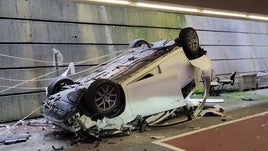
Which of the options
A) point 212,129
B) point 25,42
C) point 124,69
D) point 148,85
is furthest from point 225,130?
point 25,42

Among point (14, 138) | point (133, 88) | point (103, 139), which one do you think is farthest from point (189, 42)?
point (14, 138)

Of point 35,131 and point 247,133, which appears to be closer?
point 247,133

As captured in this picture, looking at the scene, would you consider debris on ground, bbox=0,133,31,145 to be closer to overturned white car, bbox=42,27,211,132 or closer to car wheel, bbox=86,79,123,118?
overturned white car, bbox=42,27,211,132

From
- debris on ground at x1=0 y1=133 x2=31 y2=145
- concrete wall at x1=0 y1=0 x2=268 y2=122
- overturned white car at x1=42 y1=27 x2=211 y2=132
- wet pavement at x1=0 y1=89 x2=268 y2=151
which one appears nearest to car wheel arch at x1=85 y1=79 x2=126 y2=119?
overturned white car at x1=42 y1=27 x2=211 y2=132

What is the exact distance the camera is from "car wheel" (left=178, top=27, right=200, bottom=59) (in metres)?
6.00

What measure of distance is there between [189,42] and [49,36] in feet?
14.2

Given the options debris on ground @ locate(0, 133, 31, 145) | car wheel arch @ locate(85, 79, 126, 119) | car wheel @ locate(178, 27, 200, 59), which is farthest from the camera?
car wheel @ locate(178, 27, 200, 59)

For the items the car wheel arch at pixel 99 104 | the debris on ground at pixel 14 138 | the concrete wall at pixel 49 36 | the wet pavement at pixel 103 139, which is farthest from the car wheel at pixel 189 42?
the debris on ground at pixel 14 138

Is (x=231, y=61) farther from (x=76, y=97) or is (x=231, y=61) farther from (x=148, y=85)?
(x=76, y=97)

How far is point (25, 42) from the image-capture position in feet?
26.1

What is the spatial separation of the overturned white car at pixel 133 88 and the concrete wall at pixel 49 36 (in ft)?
6.85

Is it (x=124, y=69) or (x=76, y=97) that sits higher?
(x=124, y=69)

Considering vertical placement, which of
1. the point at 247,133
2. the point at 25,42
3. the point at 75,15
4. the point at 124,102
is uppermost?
the point at 75,15

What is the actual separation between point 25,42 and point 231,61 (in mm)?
9829
